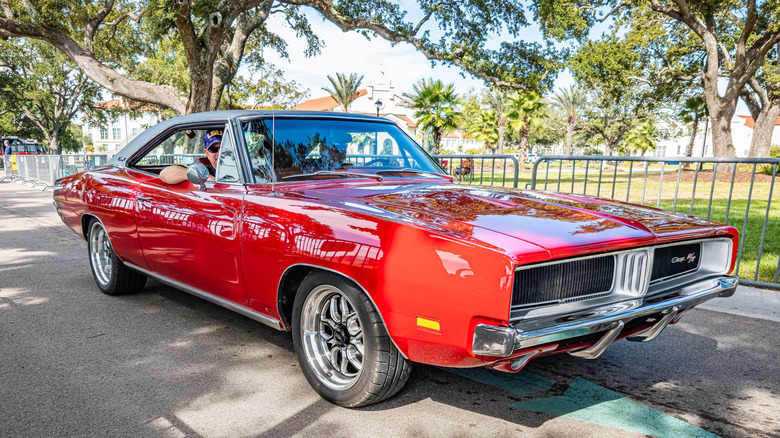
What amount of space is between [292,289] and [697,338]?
3003mm

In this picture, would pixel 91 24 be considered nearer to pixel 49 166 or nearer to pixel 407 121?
pixel 49 166

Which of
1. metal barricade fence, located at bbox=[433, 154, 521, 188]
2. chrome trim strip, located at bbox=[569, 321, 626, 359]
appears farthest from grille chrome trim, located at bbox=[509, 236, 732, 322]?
metal barricade fence, located at bbox=[433, 154, 521, 188]

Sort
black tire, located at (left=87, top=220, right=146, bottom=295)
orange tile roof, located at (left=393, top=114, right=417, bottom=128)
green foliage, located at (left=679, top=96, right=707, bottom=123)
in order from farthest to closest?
1. orange tile roof, located at (left=393, top=114, right=417, bottom=128)
2. green foliage, located at (left=679, top=96, right=707, bottom=123)
3. black tire, located at (left=87, top=220, right=146, bottom=295)

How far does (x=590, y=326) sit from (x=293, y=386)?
1658 mm

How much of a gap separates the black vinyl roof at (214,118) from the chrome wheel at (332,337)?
133cm

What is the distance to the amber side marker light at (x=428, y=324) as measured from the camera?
230 cm

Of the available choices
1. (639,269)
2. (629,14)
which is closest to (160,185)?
(639,269)

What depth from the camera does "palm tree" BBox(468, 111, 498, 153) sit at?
6100cm

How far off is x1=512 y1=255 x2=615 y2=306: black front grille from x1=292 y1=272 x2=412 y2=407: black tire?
68 centimetres

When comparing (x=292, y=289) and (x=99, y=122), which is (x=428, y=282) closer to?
(x=292, y=289)

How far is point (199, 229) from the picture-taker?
3.49m

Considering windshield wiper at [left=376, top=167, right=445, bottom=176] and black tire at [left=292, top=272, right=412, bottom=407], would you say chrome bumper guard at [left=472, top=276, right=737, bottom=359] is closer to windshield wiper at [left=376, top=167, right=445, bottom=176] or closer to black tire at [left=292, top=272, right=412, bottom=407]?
black tire at [left=292, top=272, right=412, bottom=407]

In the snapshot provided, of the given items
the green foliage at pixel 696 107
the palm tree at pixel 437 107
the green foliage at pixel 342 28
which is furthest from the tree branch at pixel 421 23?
the green foliage at pixel 696 107

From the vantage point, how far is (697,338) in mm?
4055
